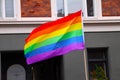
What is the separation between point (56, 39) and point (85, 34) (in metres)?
4.12

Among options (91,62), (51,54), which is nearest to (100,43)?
(91,62)

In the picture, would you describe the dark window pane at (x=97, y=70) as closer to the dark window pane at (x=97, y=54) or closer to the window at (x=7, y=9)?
the dark window pane at (x=97, y=54)

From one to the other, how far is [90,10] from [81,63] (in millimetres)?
2113

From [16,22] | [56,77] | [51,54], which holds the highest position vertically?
[16,22]

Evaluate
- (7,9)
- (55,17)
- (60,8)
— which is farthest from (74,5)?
(7,9)

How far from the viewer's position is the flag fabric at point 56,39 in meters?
11.1

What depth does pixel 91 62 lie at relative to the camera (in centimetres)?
1552

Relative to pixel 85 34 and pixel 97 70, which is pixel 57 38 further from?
pixel 97 70

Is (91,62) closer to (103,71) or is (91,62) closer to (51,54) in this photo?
(103,71)

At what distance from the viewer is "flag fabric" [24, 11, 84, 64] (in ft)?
36.3

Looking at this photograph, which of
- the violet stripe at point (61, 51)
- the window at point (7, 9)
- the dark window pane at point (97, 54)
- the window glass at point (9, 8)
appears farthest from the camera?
the dark window pane at point (97, 54)

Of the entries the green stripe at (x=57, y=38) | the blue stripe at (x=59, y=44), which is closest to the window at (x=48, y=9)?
the green stripe at (x=57, y=38)

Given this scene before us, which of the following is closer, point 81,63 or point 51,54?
point 51,54

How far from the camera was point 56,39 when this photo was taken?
11234mm
